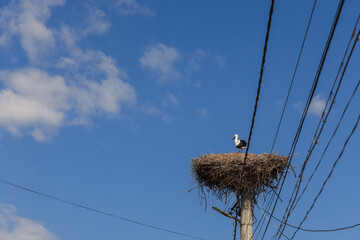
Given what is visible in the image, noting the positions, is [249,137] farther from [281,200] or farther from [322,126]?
[281,200]

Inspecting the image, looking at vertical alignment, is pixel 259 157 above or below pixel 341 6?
above

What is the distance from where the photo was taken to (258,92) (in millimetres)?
4605

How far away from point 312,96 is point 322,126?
308 mm

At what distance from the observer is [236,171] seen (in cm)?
1084

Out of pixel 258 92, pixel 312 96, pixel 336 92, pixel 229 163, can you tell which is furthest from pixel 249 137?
pixel 229 163

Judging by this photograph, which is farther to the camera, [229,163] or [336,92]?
[229,163]

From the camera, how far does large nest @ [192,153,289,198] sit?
1080 centimetres

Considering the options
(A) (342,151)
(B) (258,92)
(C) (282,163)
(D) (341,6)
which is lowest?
(A) (342,151)

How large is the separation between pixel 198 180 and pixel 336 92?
26.8 ft

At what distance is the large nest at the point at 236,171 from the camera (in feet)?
35.4

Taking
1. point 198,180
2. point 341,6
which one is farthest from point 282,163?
point 341,6

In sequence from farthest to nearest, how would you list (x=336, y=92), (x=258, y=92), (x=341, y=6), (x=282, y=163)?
(x=282, y=163)
(x=258, y=92)
(x=336, y=92)
(x=341, y=6)

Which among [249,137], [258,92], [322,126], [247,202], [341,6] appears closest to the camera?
[341,6]

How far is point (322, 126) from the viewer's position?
4020mm
